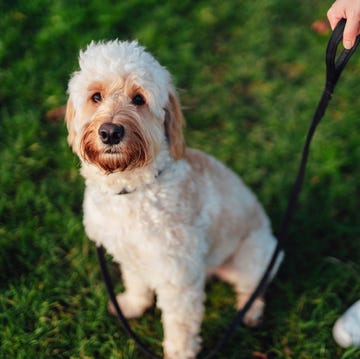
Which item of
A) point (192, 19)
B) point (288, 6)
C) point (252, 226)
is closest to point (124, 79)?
point (252, 226)

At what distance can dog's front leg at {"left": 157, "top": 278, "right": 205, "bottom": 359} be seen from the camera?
9.39ft

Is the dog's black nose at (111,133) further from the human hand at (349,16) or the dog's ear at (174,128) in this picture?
the human hand at (349,16)

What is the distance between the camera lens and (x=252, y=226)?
3.34 meters

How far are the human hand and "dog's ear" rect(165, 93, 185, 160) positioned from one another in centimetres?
96

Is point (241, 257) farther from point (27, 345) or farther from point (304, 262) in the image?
point (27, 345)

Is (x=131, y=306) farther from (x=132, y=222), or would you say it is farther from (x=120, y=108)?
(x=120, y=108)

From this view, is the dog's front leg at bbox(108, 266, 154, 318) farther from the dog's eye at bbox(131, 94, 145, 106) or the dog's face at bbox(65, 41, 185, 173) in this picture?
the dog's eye at bbox(131, 94, 145, 106)

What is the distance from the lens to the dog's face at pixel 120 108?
2.30 meters

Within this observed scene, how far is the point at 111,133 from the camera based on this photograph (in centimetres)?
224

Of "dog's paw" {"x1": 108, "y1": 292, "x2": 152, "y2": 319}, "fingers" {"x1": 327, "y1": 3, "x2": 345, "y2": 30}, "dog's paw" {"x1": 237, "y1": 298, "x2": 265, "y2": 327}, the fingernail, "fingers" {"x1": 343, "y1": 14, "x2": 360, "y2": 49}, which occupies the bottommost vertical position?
"dog's paw" {"x1": 237, "y1": 298, "x2": 265, "y2": 327}

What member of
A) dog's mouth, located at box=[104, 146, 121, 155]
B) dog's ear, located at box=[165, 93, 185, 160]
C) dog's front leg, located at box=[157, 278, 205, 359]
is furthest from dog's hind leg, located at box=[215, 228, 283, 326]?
dog's mouth, located at box=[104, 146, 121, 155]

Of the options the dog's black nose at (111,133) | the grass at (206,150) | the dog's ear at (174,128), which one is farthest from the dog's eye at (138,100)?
the grass at (206,150)

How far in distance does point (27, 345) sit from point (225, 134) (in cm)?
268

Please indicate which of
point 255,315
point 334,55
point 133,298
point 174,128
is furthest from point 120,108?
point 255,315
